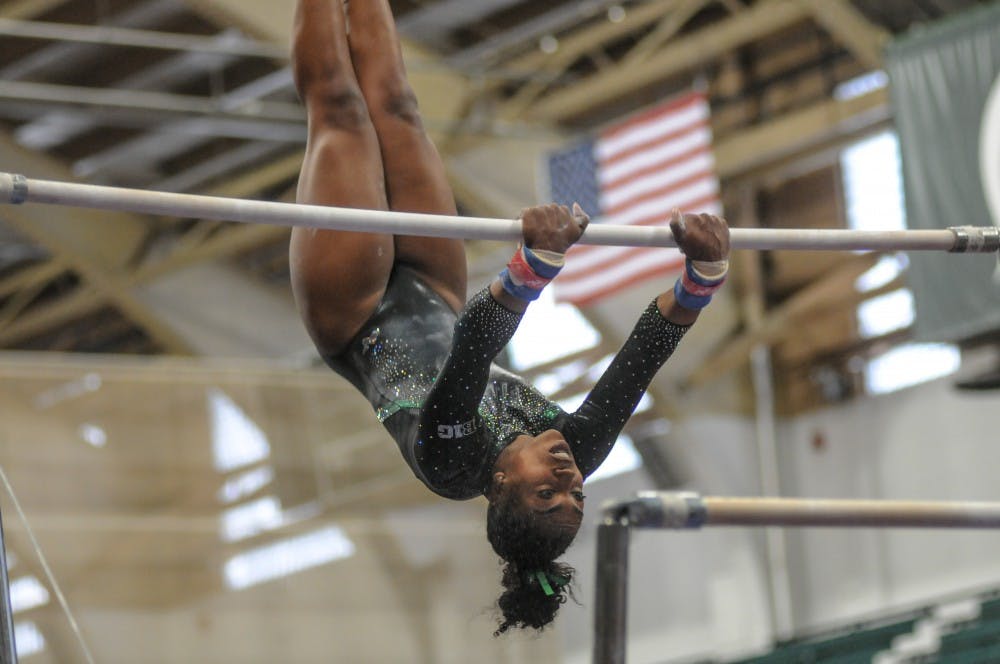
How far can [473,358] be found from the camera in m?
2.75

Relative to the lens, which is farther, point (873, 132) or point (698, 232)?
point (873, 132)

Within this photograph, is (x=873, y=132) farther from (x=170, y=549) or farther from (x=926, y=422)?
(x=170, y=549)

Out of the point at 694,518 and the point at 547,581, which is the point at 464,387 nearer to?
the point at 547,581

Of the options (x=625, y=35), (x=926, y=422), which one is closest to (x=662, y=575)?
(x=926, y=422)

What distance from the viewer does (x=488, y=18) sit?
9703 mm

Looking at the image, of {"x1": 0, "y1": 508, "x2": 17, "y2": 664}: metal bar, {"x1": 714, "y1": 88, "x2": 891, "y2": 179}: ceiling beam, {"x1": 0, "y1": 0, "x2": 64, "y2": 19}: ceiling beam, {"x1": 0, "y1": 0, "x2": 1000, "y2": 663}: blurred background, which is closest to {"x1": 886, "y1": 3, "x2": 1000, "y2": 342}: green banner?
{"x1": 0, "y1": 0, "x2": 1000, "y2": 663}: blurred background

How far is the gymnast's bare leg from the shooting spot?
3.30 metres

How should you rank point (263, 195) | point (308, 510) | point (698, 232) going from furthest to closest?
point (263, 195) → point (308, 510) → point (698, 232)

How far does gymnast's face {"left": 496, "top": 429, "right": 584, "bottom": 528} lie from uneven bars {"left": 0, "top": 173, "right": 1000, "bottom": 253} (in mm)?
399

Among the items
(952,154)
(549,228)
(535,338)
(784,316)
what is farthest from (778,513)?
(535,338)

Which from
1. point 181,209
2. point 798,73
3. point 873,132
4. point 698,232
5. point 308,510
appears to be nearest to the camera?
point 181,209

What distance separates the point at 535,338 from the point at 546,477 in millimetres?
7583

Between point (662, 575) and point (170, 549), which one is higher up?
point (662, 575)

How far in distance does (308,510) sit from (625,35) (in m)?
4.08
